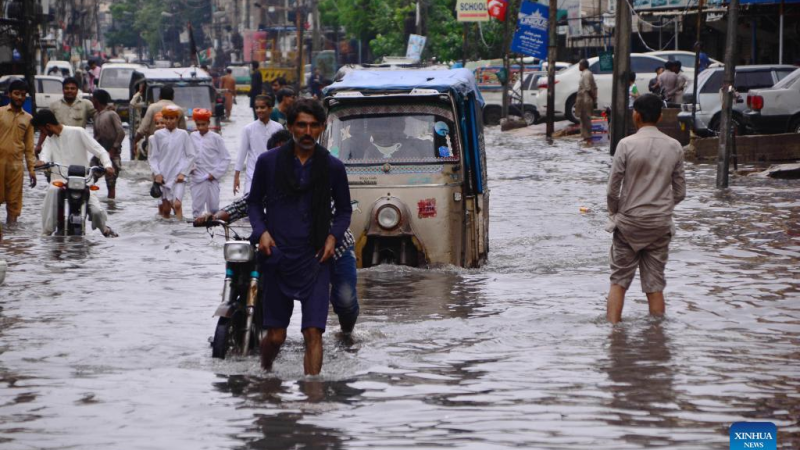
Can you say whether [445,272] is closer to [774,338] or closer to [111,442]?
[774,338]

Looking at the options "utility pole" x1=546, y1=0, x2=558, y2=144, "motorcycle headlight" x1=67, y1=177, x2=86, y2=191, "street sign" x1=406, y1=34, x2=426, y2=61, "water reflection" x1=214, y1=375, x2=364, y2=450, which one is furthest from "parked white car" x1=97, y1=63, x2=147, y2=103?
"water reflection" x1=214, y1=375, x2=364, y2=450

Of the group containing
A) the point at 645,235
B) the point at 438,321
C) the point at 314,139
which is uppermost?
the point at 314,139

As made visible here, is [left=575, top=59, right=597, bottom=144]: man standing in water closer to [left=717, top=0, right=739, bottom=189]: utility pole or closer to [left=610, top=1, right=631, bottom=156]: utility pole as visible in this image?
[left=610, top=1, right=631, bottom=156]: utility pole

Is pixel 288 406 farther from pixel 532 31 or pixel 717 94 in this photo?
pixel 532 31

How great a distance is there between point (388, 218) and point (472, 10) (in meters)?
31.5

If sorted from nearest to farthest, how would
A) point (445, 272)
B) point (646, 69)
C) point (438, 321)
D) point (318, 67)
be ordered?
point (438, 321), point (445, 272), point (646, 69), point (318, 67)

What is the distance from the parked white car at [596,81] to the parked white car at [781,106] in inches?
293

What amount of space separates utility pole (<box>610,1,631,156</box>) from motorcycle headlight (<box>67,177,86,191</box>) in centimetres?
1359

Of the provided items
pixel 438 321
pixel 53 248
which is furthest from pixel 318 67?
pixel 438 321

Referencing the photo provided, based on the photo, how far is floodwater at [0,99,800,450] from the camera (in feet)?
21.5

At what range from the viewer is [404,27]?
58.8 m

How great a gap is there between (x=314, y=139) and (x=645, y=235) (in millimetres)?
2808

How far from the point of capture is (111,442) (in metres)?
6.36

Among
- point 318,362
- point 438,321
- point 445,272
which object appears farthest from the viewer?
point 445,272
